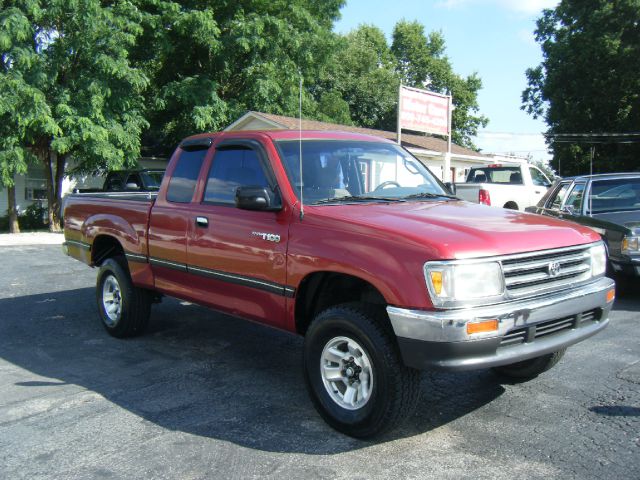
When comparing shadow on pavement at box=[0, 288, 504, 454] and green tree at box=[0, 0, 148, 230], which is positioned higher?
green tree at box=[0, 0, 148, 230]

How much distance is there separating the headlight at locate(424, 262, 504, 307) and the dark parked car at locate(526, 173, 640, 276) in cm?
478

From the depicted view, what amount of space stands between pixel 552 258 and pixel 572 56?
35660mm

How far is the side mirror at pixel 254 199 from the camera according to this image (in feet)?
13.8

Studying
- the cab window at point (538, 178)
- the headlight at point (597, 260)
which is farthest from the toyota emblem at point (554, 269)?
the cab window at point (538, 178)

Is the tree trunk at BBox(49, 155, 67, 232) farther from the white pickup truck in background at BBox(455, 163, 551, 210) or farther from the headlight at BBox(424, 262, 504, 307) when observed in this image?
the headlight at BBox(424, 262, 504, 307)

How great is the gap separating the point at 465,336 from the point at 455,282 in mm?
298

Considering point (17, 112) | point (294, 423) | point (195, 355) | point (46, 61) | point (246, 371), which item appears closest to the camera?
point (294, 423)

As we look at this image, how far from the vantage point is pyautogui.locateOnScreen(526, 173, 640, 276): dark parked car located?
7320 millimetres

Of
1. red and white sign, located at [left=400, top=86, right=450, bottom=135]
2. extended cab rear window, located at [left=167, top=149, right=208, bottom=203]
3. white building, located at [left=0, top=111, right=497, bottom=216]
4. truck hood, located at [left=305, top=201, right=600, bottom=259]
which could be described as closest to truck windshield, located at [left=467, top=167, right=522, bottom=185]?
red and white sign, located at [left=400, top=86, right=450, bottom=135]

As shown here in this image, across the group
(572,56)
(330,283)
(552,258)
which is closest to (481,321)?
(552,258)

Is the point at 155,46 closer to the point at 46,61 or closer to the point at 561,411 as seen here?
the point at 46,61

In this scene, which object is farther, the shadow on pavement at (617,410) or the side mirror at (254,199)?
the side mirror at (254,199)

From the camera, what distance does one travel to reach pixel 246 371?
518cm

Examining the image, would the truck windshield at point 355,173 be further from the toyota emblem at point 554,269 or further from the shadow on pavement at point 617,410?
the shadow on pavement at point 617,410
